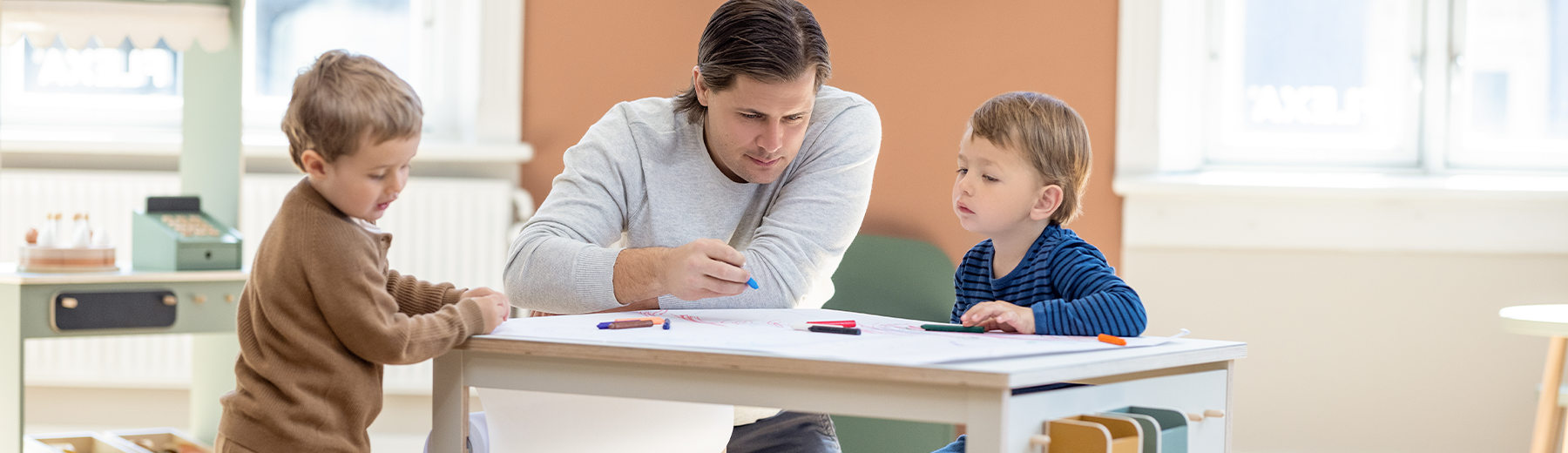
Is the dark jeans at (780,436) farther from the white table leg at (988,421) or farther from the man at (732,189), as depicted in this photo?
the white table leg at (988,421)

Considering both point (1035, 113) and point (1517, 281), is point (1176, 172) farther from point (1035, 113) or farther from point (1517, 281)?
point (1035, 113)

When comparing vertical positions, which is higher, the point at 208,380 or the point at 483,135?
the point at 483,135

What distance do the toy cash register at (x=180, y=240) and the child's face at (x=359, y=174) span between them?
55.9 inches

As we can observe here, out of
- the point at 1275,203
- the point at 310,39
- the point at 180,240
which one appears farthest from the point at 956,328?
the point at 310,39

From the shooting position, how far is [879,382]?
0.93 metres

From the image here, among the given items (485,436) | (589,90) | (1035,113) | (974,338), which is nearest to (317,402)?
(485,436)

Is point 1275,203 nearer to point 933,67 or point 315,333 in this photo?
point 933,67

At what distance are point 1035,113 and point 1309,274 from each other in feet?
5.65

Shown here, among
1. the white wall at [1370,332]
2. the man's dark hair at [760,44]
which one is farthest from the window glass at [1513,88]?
the man's dark hair at [760,44]

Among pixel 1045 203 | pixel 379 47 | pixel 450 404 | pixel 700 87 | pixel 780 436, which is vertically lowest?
pixel 780 436

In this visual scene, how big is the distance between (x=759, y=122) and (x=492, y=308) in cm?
50

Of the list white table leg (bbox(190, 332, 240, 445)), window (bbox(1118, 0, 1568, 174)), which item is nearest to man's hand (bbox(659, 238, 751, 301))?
white table leg (bbox(190, 332, 240, 445))

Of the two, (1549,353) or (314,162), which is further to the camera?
(1549,353)

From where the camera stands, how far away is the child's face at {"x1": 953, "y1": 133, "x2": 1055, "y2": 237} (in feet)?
4.59
